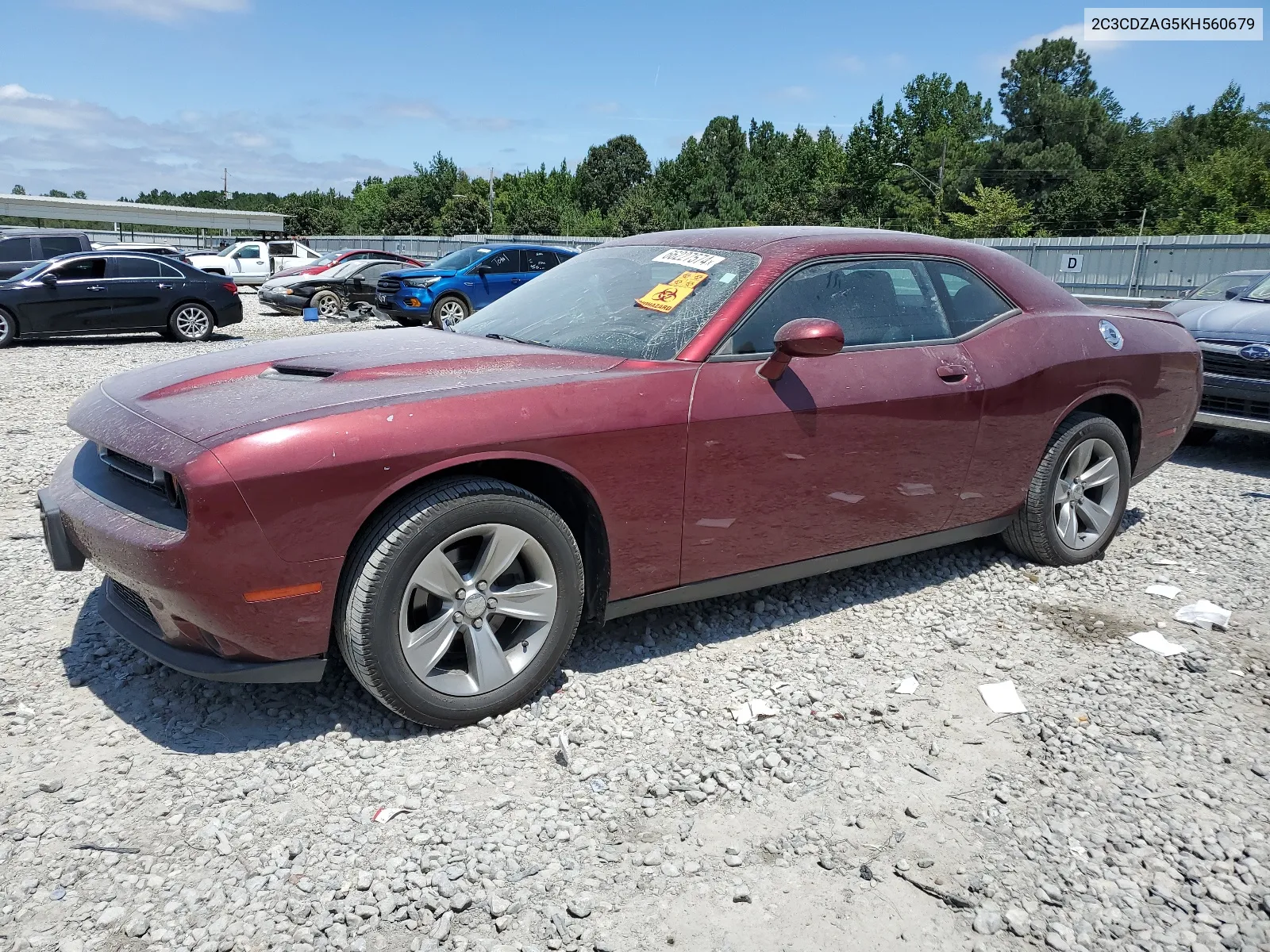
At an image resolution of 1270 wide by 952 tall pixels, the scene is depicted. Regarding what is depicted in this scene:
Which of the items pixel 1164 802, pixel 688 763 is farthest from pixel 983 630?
pixel 688 763

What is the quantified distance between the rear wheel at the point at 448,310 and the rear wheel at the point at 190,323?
3.66 metres

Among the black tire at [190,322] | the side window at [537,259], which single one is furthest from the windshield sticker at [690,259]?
the black tire at [190,322]

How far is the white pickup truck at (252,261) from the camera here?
91.2 feet

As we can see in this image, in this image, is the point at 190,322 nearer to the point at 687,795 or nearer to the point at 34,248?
the point at 34,248

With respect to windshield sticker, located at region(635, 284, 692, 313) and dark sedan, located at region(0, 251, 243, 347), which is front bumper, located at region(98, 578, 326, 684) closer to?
windshield sticker, located at region(635, 284, 692, 313)

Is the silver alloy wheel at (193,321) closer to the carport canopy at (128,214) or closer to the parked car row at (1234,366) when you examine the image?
the parked car row at (1234,366)

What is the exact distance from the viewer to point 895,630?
402 cm

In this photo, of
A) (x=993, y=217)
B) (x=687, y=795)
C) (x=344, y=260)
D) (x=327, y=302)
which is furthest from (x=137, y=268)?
(x=993, y=217)

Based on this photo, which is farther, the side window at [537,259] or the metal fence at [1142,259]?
the metal fence at [1142,259]

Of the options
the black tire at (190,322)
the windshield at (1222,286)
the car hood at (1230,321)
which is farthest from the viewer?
the black tire at (190,322)

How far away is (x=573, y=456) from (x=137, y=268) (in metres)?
14.6

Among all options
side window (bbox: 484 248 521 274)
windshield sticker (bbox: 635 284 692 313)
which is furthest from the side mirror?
side window (bbox: 484 248 521 274)

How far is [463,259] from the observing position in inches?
695

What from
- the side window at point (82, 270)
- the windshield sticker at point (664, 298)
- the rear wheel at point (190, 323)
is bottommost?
the rear wheel at point (190, 323)
